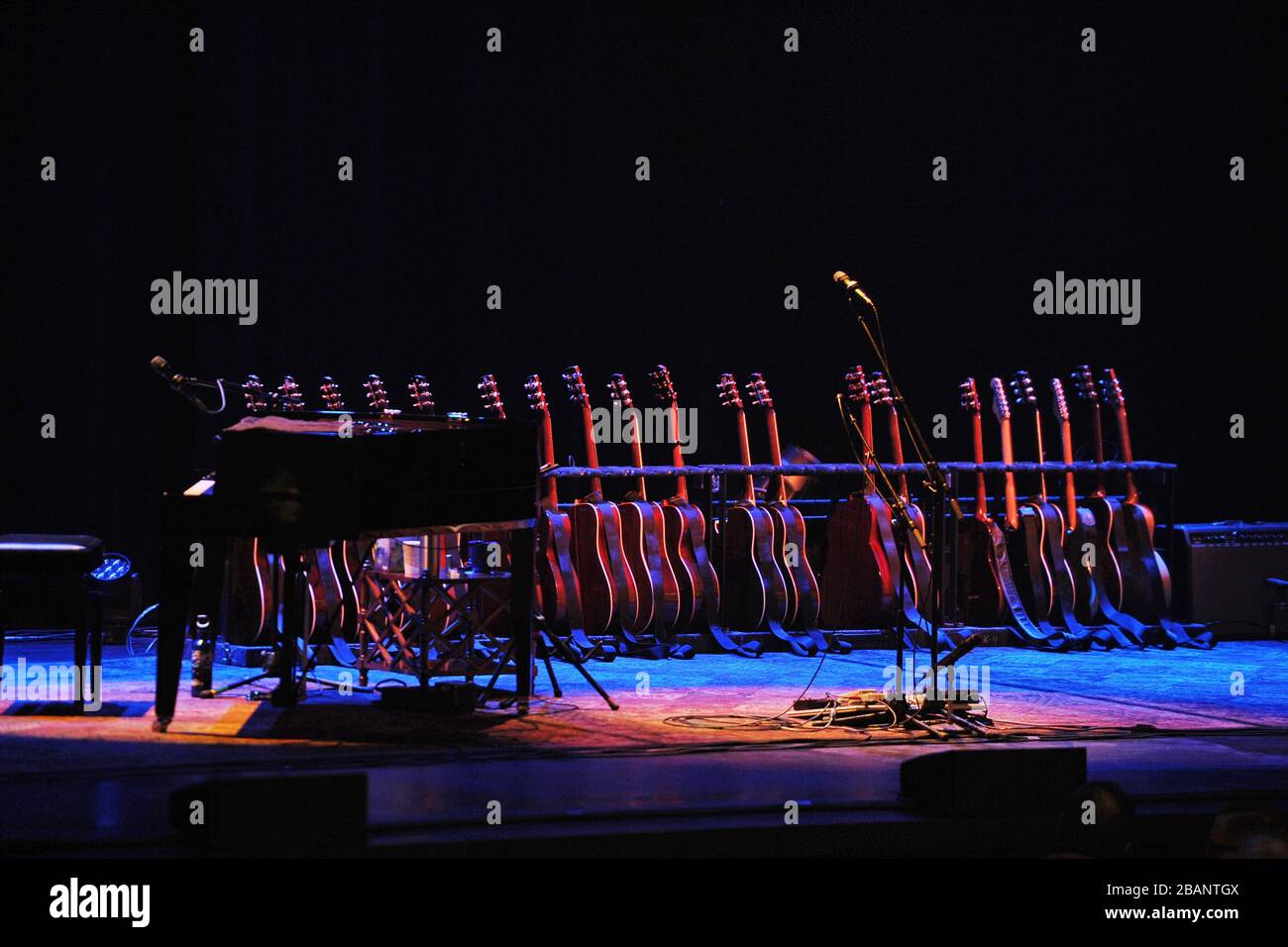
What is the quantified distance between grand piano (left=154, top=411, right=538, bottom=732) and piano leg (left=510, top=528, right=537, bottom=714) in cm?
20

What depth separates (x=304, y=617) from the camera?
686cm

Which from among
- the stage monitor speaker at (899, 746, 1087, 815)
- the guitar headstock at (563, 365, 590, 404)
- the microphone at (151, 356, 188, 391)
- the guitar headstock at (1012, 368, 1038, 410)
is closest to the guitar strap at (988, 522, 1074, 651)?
the guitar headstock at (1012, 368, 1038, 410)

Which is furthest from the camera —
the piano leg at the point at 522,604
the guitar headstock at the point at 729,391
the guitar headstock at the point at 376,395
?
the guitar headstock at the point at 729,391

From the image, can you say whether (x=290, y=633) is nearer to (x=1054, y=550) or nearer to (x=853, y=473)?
(x=853, y=473)

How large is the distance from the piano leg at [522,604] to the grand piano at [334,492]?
0.65 ft

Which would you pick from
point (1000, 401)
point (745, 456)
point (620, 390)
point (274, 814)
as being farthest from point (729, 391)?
point (274, 814)

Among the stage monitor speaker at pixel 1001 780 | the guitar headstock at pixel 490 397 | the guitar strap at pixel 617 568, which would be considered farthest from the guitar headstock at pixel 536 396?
the stage monitor speaker at pixel 1001 780

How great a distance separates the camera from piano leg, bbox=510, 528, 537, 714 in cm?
644

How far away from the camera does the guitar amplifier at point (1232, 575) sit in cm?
880

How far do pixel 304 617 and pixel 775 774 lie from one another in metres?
2.22

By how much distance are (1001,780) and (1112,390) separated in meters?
4.57

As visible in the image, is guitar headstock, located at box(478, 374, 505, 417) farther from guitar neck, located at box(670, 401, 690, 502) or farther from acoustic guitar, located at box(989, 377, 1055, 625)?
acoustic guitar, located at box(989, 377, 1055, 625)

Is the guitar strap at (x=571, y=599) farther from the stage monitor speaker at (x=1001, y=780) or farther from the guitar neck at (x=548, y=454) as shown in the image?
the stage monitor speaker at (x=1001, y=780)
